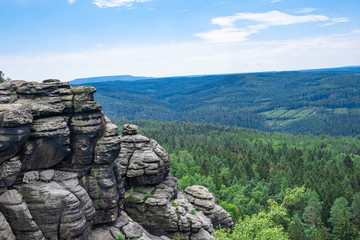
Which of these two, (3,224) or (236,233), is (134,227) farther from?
(3,224)

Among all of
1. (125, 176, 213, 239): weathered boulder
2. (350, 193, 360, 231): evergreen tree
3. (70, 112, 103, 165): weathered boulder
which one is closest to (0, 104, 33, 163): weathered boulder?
(70, 112, 103, 165): weathered boulder

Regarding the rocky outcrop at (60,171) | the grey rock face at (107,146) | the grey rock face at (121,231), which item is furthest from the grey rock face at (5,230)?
the grey rock face at (107,146)

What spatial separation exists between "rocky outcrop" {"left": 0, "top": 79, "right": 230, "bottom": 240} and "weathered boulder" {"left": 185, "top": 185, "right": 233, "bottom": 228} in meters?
Result: 11.2

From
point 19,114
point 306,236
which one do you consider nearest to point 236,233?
point 19,114

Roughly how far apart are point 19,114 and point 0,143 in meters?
2.83

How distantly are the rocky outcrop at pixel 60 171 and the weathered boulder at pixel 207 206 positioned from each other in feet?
36.7

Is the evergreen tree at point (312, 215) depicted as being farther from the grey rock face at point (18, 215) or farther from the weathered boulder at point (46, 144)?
the grey rock face at point (18, 215)

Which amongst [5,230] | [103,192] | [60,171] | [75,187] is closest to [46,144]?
[60,171]

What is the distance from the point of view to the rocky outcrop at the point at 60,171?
27.6 metres

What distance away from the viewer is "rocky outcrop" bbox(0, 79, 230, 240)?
90.5 ft

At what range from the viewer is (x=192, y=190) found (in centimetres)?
5734

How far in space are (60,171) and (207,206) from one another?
29.2m

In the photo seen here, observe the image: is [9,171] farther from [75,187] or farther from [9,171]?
[75,187]

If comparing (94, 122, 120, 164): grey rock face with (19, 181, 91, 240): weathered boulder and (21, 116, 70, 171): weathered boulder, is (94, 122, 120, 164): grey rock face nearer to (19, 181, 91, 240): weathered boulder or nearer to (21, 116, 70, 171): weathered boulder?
(21, 116, 70, 171): weathered boulder
